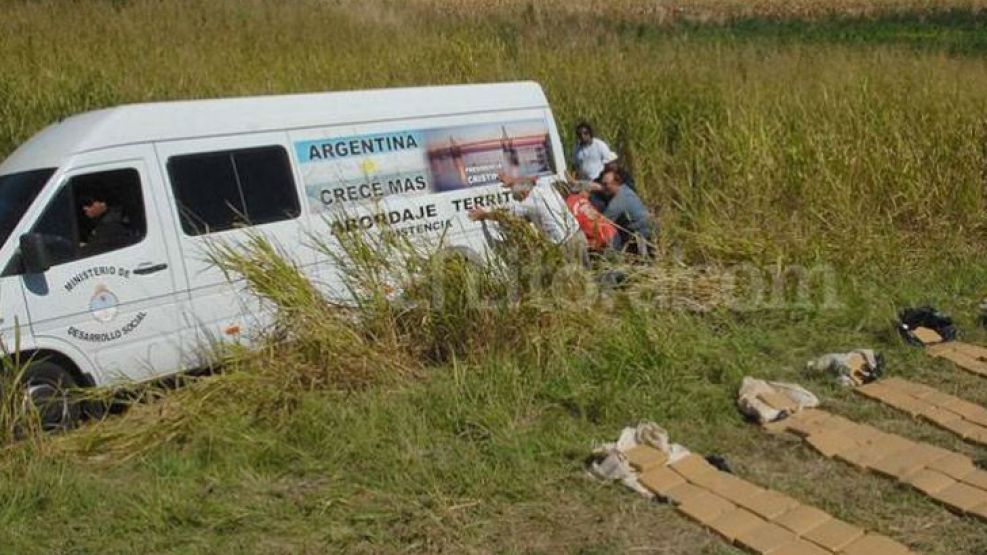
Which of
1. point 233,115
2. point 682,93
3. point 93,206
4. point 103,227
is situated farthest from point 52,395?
point 682,93

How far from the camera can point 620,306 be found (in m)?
5.94

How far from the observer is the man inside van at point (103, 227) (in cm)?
566

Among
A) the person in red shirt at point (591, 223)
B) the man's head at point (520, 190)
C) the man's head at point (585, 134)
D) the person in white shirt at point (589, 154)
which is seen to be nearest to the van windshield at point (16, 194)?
the man's head at point (520, 190)

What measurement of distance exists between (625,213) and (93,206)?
168 inches

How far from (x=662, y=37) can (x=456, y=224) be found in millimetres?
9890

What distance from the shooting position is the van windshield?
5420mm

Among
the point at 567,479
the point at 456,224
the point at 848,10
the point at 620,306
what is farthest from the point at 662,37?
the point at 848,10

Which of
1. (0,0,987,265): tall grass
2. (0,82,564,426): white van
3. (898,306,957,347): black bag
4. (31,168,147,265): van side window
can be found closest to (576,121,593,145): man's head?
(0,0,987,265): tall grass

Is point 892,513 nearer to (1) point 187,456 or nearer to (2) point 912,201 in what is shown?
(1) point 187,456

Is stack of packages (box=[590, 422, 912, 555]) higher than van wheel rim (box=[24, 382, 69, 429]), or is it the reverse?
van wheel rim (box=[24, 382, 69, 429])

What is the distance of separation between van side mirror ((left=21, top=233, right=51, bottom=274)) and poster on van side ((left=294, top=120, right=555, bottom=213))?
1.93m

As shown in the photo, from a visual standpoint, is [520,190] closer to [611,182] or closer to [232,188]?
[611,182]

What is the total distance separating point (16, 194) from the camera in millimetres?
5590

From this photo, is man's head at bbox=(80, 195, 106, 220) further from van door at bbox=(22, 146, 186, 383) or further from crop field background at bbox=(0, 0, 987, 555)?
crop field background at bbox=(0, 0, 987, 555)
